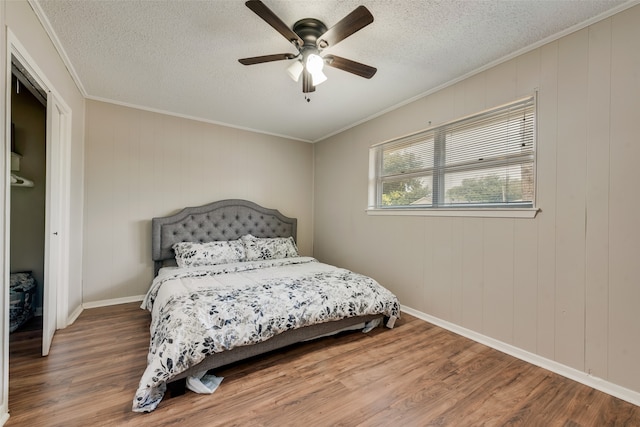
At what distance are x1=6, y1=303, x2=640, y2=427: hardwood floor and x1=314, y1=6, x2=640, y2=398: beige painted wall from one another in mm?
320

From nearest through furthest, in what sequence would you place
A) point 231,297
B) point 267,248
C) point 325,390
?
point 325,390, point 231,297, point 267,248

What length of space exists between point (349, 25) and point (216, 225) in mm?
3040

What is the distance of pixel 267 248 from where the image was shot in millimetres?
3787

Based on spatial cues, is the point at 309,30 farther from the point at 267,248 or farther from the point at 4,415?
the point at 4,415

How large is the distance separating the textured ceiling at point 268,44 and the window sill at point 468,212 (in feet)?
4.18

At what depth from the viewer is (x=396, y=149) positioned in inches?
136

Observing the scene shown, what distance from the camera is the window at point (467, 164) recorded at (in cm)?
228

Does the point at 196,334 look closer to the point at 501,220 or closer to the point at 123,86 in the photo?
the point at 501,220

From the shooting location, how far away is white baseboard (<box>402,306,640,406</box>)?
1.73 meters

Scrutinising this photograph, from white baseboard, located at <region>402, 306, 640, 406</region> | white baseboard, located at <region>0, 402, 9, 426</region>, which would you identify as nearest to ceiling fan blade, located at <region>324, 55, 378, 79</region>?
white baseboard, located at <region>402, 306, 640, 406</region>

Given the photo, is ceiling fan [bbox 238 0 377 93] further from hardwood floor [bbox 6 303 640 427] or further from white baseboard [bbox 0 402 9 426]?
white baseboard [bbox 0 402 9 426]

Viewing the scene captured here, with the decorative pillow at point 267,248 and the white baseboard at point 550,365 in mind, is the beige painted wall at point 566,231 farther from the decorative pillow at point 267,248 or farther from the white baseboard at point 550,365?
the decorative pillow at point 267,248

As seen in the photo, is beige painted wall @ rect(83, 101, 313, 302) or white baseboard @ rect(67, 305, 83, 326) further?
beige painted wall @ rect(83, 101, 313, 302)

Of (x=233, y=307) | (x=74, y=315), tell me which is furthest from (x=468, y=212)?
(x=74, y=315)
